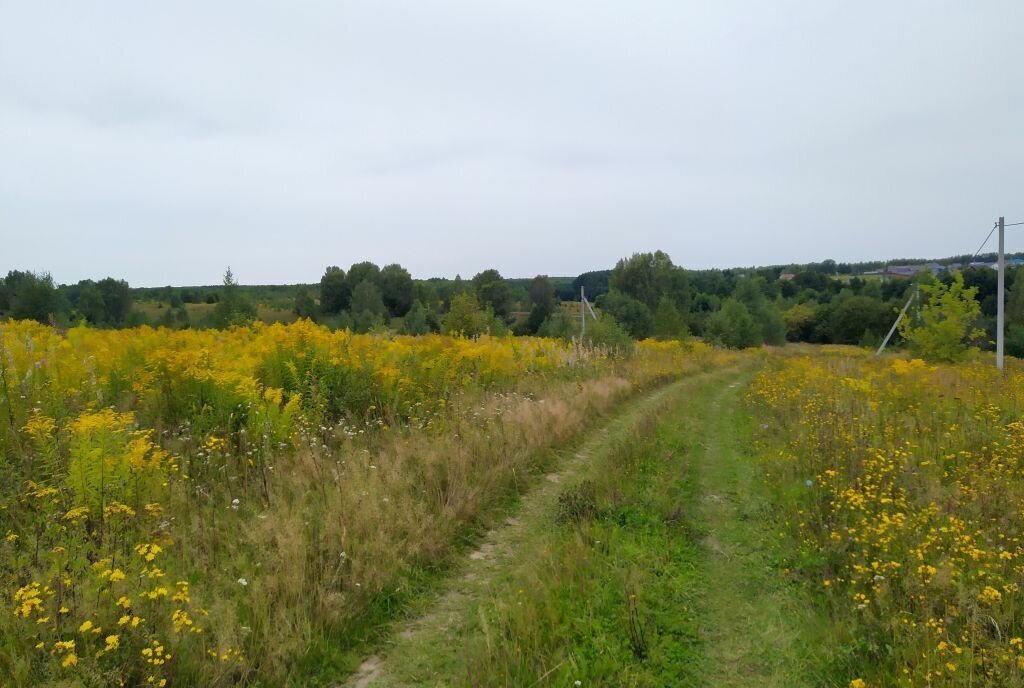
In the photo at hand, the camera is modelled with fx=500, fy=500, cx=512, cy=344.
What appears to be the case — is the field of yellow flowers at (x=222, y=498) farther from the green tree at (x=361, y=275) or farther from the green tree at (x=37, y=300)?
the green tree at (x=361, y=275)

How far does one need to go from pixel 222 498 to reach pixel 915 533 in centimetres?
642

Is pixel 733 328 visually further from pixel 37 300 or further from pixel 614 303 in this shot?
pixel 37 300

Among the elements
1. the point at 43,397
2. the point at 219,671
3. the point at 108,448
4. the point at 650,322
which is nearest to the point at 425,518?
the point at 219,671

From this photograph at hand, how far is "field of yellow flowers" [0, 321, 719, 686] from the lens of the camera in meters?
2.97

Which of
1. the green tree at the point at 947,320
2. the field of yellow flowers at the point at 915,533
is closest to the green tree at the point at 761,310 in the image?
the green tree at the point at 947,320

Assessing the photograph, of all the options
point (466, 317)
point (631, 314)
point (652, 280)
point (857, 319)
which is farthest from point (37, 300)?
point (857, 319)

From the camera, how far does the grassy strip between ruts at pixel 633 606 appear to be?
3.26 meters

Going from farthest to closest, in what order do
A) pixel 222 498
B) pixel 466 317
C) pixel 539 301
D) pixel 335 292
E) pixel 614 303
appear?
1. pixel 335 292
2. pixel 539 301
3. pixel 614 303
4. pixel 466 317
5. pixel 222 498

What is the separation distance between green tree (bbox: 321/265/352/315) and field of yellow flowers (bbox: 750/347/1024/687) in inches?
3600

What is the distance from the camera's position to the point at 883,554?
14.0 feet

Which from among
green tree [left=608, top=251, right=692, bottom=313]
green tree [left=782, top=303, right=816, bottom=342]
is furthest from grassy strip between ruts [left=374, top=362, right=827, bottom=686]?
green tree [left=782, top=303, right=816, bottom=342]

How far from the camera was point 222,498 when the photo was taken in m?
4.97

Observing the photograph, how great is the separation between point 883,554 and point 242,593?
515cm

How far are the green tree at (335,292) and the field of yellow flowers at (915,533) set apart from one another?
9144 cm
